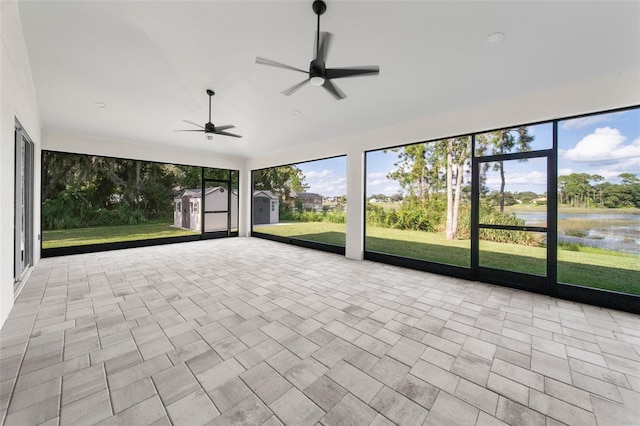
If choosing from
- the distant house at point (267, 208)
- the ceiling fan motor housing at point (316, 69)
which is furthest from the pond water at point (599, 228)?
the distant house at point (267, 208)

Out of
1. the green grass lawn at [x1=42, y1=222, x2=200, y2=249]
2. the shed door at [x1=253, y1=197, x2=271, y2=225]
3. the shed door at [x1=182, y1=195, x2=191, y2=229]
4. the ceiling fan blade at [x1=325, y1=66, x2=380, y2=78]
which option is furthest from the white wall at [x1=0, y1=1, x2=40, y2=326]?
the shed door at [x1=253, y1=197, x2=271, y2=225]

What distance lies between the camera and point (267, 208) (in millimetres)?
11609

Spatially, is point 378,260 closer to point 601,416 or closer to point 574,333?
point 574,333

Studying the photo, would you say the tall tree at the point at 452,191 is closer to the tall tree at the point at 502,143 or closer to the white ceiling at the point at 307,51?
the tall tree at the point at 502,143

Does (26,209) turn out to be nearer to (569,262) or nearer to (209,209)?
(209,209)

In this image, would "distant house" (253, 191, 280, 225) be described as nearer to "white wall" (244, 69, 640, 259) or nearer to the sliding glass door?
"white wall" (244, 69, 640, 259)

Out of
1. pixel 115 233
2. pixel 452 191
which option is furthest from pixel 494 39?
pixel 115 233

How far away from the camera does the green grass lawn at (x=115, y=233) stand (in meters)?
8.07

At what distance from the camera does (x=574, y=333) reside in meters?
2.53

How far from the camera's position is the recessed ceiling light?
2426mm

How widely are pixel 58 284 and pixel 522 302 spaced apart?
6.71 meters

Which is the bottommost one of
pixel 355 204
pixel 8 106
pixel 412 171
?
pixel 355 204

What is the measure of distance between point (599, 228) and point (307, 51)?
5132mm

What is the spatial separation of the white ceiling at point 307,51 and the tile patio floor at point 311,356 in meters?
2.92
